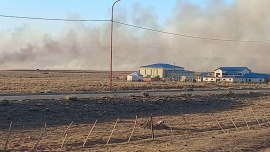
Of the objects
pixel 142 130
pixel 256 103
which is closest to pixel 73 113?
pixel 142 130

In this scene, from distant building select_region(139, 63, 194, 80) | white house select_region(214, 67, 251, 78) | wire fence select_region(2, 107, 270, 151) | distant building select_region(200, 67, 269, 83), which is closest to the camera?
wire fence select_region(2, 107, 270, 151)

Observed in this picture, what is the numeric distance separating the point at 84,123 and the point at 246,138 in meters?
13.1

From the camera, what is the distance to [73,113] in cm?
3747

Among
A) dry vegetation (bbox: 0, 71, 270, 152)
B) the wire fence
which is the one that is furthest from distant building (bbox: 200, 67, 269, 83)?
the wire fence

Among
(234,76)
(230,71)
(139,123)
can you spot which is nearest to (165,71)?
(230,71)

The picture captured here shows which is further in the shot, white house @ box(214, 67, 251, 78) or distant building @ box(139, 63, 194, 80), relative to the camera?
distant building @ box(139, 63, 194, 80)

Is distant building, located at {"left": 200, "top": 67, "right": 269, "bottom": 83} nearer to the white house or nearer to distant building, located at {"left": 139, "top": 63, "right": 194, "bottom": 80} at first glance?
the white house

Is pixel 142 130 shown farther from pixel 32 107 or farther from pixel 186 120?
pixel 32 107

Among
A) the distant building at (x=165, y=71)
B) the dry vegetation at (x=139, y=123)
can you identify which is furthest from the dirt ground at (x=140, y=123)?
the distant building at (x=165, y=71)

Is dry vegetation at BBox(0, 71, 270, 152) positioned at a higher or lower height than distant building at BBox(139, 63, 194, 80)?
lower

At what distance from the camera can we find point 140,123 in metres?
34.9

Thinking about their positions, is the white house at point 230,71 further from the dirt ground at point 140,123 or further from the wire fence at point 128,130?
the wire fence at point 128,130

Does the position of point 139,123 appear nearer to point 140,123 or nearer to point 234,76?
point 140,123

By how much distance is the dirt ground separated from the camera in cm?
2361
